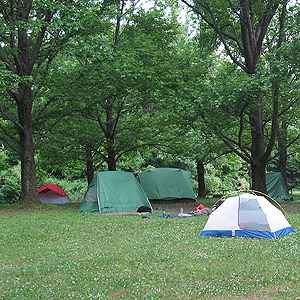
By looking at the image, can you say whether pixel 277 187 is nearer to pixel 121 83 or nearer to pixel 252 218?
pixel 121 83

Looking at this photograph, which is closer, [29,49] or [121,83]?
[121,83]

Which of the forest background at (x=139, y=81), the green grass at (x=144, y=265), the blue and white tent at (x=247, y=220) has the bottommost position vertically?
the green grass at (x=144, y=265)

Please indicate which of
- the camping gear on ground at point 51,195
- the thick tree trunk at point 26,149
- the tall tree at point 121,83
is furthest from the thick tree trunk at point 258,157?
the camping gear on ground at point 51,195

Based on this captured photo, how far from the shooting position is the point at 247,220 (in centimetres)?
898

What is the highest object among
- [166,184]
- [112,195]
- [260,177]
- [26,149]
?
[26,149]

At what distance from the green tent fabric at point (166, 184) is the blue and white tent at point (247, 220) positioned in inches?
439

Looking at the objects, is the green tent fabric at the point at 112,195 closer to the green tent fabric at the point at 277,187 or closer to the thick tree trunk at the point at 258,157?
the thick tree trunk at the point at 258,157

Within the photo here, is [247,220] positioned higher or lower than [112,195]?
lower

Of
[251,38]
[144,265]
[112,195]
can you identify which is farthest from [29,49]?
[144,265]

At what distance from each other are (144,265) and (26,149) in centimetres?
1155

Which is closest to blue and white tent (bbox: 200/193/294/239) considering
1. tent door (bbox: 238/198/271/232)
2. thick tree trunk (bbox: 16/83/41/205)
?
tent door (bbox: 238/198/271/232)

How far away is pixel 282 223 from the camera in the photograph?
918 cm

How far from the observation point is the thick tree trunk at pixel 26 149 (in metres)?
15.9

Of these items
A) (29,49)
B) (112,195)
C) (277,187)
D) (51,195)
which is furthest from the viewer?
(277,187)
